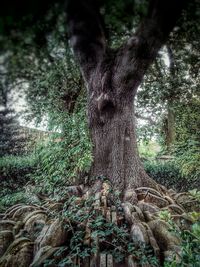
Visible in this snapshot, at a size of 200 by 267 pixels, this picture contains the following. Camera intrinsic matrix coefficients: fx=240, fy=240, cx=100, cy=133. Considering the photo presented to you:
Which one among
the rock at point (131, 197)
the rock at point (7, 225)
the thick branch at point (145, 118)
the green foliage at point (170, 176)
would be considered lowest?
the rock at point (7, 225)

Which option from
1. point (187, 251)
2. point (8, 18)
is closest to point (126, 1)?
point (8, 18)

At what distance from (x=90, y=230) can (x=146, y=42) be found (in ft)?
11.6

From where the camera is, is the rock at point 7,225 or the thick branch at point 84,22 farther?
the rock at point 7,225

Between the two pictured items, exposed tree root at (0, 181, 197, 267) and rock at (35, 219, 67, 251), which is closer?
exposed tree root at (0, 181, 197, 267)

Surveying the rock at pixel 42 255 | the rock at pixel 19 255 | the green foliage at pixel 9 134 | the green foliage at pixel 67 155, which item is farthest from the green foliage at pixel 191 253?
the green foliage at pixel 9 134

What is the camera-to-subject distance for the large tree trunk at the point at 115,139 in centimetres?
587

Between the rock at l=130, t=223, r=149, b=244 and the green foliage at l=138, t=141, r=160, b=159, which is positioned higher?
the green foliage at l=138, t=141, r=160, b=159

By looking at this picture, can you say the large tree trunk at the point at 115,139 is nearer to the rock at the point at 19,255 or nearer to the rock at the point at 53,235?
the rock at the point at 53,235

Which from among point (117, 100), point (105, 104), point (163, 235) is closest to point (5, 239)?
point (163, 235)

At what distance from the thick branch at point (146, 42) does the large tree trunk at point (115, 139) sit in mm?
Answer: 594

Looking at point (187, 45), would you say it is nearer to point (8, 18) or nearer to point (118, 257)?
point (118, 257)

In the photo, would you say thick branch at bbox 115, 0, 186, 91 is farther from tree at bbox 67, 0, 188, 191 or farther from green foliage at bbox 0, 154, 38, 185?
green foliage at bbox 0, 154, 38, 185

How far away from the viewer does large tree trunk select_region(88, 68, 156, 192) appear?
5.87 metres

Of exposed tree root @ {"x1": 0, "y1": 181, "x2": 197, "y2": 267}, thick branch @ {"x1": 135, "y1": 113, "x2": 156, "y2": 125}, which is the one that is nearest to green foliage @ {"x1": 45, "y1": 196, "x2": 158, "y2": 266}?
exposed tree root @ {"x1": 0, "y1": 181, "x2": 197, "y2": 267}
